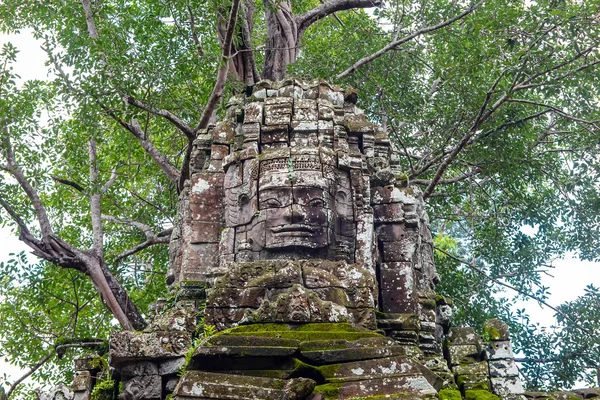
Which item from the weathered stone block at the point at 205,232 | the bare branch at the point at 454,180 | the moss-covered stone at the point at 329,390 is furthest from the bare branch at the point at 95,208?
the moss-covered stone at the point at 329,390

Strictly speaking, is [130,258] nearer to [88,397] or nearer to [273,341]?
[88,397]

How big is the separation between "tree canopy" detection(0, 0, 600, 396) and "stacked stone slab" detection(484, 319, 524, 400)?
189 inches

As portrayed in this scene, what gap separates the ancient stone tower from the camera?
23.7 ft

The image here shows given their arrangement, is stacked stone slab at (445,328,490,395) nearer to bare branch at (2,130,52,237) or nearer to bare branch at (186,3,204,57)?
bare branch at (2,130,52,237)

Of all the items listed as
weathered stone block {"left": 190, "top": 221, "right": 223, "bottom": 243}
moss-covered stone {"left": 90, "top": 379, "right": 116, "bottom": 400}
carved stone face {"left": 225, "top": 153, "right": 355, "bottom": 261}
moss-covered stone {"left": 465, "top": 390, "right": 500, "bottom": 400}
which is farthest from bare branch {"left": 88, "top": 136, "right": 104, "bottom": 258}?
moss-covered stone {"left": 465, "top": 390, "right": 500, "bottom": 400}

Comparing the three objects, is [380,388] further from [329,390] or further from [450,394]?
[450,394]

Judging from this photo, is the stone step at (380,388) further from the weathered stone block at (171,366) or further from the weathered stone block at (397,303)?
the weathered stone block at (397,303)

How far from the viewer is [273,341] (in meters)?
7.45

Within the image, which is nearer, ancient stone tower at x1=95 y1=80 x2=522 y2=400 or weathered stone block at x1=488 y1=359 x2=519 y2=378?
ancient stone tower at x1=95 y1=80 x2=522 y2=400

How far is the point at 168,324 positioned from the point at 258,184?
2440 millimetres

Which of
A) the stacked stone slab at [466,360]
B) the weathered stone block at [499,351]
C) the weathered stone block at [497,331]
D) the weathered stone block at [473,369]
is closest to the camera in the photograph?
the stacked stone slab at [466,360]

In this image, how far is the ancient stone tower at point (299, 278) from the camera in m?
7.22

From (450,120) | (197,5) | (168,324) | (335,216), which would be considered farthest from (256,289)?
(450,120)

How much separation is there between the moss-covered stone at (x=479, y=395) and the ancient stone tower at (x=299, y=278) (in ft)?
0.20
